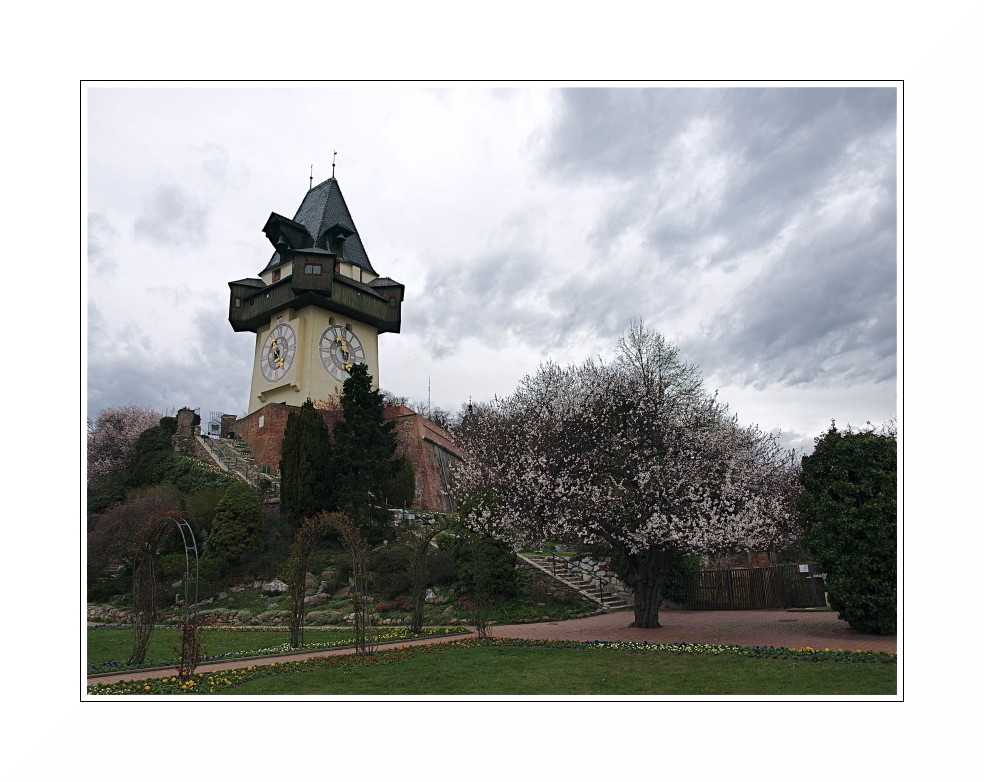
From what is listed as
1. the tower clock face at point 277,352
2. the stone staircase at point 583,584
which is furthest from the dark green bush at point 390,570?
the tower clock face at point 277,352

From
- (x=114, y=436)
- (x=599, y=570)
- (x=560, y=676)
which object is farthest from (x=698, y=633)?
(x=114, y=436)

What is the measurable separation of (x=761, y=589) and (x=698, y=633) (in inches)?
252

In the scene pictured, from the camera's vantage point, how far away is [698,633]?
11.7 meters

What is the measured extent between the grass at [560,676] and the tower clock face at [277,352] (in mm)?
24230

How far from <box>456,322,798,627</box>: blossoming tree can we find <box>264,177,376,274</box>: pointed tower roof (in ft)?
78.9

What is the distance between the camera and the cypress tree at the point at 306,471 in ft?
67.1

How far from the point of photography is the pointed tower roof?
34.2 metres

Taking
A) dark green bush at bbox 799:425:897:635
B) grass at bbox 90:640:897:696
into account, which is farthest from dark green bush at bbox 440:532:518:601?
dark green bush at bbox 799:425:897:635

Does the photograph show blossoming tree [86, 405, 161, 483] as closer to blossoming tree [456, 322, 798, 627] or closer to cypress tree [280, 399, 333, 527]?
cypress tree [280, 399, 333, 527]

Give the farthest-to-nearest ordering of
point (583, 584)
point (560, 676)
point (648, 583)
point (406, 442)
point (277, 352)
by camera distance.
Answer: point (277, 352)
point (406, 442)
point (583, 584)
point (648, 583)
point (560, 676)

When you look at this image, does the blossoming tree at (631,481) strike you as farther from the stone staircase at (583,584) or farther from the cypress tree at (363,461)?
the cypress tree at (363,461)

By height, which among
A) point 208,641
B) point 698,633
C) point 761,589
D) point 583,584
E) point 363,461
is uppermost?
point 363,461

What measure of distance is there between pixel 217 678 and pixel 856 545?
948 centimetres

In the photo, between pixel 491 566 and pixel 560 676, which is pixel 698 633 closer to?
pixel 560 676
